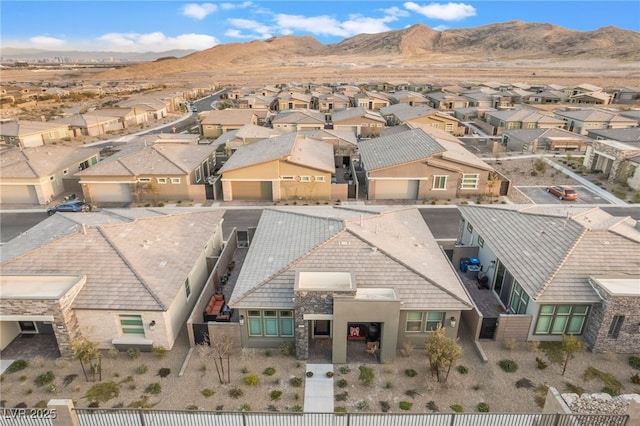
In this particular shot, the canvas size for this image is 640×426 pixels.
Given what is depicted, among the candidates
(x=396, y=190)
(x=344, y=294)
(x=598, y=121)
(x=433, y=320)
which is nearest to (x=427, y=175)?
(x=396, y=190)

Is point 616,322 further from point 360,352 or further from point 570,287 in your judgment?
point 360,352

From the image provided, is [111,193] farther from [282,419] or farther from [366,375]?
[366,375]

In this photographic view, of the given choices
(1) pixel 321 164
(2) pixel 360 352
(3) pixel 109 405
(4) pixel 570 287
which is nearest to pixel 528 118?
(1) pixel 321 164

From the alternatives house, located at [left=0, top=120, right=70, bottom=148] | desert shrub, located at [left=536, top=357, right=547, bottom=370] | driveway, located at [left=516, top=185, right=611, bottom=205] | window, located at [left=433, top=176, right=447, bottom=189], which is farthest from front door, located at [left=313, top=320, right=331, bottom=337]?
house, located at [left=0, top=120, right=70, bottom=148]

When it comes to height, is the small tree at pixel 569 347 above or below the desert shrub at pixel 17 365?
above

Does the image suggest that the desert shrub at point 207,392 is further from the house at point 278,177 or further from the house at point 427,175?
the house at point 427,175

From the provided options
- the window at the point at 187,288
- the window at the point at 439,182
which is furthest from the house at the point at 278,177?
the window at the point at 187,288
